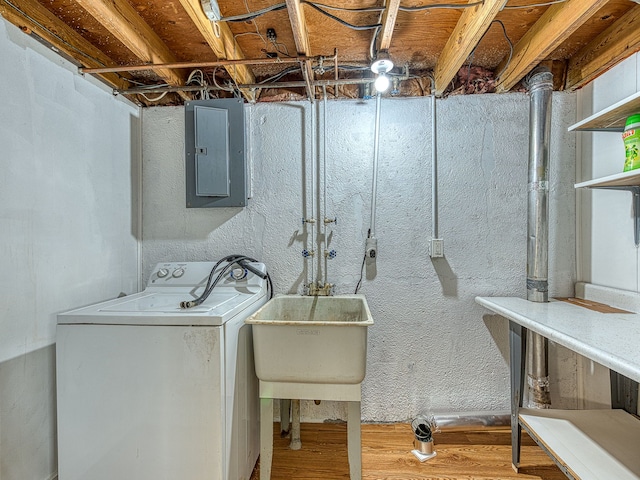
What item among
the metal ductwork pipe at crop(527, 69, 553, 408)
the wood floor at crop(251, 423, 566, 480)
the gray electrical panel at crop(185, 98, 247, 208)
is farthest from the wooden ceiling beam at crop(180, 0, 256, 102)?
the wood floor at crop(251, 423, 566, 480)

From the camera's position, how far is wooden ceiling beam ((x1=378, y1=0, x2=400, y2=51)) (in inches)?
47.9

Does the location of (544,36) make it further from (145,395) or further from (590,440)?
(145,395)

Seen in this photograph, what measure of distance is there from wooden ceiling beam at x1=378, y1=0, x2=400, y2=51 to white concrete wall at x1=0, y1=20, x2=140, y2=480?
1.49m

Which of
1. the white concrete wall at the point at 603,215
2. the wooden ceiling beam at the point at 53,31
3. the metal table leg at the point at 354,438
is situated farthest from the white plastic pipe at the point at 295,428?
the wooden ceiling beam at the point at 53,31

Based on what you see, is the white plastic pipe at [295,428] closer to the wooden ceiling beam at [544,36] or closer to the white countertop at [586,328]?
the white countertop at [586,328]

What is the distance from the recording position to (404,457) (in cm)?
159

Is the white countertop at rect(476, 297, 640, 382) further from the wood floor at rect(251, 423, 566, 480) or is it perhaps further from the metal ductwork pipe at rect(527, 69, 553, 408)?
Answer: the wood floor at rect(251, 423, 566, 480)

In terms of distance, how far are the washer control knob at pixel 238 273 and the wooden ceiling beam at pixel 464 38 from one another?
1.53 m

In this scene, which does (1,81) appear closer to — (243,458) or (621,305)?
(243,458)

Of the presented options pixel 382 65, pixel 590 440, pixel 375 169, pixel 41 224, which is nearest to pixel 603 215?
pixel 590 440

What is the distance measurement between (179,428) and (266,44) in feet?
6.01

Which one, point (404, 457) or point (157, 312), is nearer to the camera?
point (157, 312)

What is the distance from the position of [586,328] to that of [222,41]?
6.47 feet

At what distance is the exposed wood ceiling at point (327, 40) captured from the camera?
51.5 inches
